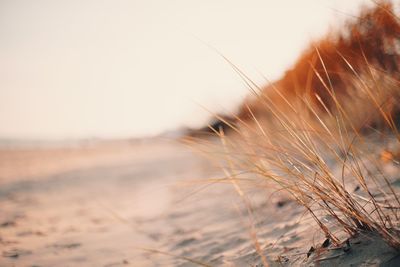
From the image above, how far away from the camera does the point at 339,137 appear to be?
52.3 inches

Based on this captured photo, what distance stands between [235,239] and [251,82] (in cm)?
89

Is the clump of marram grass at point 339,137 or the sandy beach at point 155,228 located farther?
the sandy beach at point 155,228

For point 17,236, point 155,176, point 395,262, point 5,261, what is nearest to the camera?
point 395,262

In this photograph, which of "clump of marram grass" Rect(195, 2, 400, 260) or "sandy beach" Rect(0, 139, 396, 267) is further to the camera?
"sandy beach" Rect(0, 139, 396, 267)

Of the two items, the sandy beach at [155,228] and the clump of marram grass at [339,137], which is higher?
the clump of marram grass at [339,137]

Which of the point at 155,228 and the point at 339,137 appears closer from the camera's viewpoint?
the point at 339,137

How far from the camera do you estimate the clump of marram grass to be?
0.85 meters

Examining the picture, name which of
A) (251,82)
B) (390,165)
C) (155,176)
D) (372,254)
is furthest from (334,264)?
(155,176)

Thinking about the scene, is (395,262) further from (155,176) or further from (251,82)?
(155,176)

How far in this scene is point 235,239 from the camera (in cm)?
152

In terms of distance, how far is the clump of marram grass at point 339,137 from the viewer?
2.78 ft

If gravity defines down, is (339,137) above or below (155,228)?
above

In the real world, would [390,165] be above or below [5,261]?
below

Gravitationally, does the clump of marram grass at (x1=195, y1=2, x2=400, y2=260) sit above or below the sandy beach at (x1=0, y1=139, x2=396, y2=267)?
above
